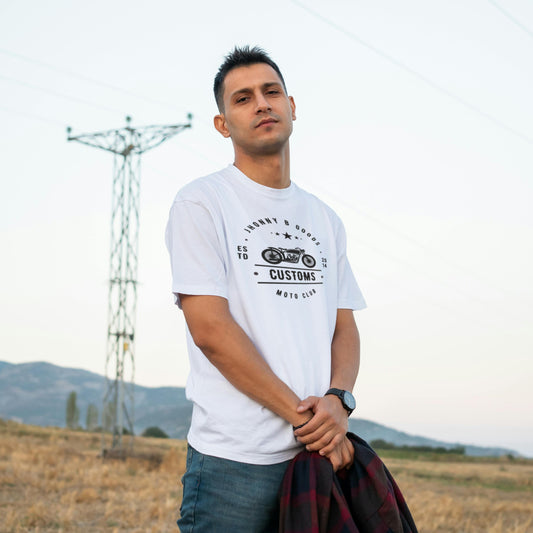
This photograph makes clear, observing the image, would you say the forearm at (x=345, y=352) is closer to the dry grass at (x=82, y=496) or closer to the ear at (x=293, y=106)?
the ear at (x=293, y=106)

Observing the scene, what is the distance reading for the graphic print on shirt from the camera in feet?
7.68

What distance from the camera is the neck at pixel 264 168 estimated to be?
2.55 metres

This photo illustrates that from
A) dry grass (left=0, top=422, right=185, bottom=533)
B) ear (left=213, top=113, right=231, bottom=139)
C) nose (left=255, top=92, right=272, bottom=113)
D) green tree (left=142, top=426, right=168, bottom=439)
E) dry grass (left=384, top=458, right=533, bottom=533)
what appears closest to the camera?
nose (left=255, top=92, right=272, bottom=113)

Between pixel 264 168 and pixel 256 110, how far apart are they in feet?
0.73

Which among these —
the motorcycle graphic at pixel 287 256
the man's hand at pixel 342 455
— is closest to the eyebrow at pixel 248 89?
the motorcycle graphic at pixel 287 256

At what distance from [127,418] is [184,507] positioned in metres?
18.4

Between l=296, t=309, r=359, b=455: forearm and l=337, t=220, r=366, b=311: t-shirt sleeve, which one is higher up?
l=337, t=220, r=366, b=311: t-shirt sleeve

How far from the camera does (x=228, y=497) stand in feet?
6.83

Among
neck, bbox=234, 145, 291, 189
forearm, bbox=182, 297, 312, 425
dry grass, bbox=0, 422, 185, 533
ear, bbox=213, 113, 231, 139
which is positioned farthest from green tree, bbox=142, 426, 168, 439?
forearm, bbox=182, 297, 312, 425

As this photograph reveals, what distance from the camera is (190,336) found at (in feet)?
7.80

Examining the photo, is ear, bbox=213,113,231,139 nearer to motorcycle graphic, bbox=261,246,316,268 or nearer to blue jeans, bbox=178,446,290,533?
motorcycle graphic, bbox=261,246,316,268

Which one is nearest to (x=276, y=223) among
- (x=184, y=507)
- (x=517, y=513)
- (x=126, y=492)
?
(x=184, y=507)

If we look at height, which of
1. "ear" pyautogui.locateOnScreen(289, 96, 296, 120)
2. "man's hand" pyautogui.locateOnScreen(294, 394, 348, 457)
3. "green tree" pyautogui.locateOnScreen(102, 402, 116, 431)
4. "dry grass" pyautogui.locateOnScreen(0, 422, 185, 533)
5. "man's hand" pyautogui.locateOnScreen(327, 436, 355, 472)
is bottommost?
"dry grass" pyautogui.locateOnScreen(0, 422, 185, 533)

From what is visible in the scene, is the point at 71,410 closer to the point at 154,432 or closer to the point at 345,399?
the point at 154,432
